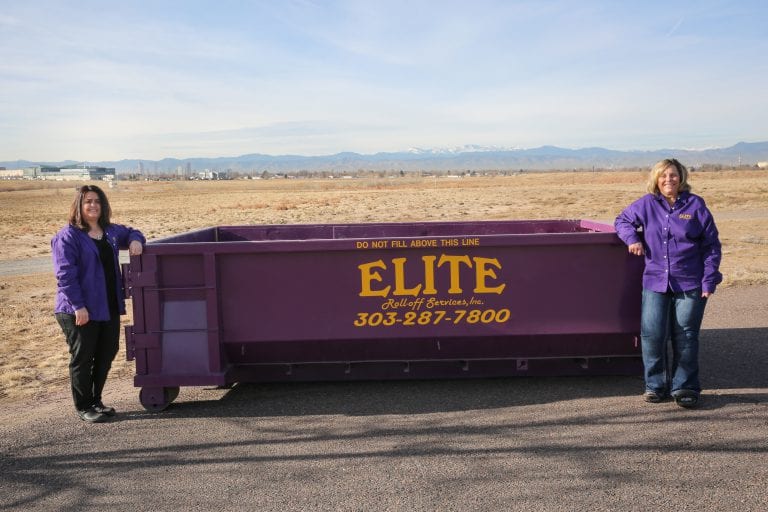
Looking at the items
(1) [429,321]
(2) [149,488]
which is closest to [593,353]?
(1) [429,321]

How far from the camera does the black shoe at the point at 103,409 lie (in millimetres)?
5359

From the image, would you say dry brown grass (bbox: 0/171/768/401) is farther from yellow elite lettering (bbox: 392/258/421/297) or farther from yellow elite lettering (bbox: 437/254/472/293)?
yellow elite lettering (bbox: 437/254/472/293)

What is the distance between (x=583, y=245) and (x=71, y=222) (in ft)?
13.4

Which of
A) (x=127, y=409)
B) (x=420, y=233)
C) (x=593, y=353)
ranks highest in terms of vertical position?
(x=420, y=233)

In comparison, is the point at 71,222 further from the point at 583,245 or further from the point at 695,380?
the point at 695,380

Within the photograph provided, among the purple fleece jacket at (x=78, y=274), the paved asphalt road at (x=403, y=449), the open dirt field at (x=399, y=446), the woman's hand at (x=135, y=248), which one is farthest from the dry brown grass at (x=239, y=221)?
the woman's hand at (x=135, y=248)

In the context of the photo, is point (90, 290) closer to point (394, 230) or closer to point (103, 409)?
point (103, 409)

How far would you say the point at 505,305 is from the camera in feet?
18.5

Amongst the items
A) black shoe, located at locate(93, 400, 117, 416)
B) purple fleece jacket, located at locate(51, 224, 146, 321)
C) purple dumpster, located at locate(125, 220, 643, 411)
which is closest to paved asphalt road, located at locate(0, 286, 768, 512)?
black shoe, located at locate(93, 400, 117, 416)

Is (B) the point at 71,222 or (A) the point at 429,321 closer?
(B) the point at 71,222

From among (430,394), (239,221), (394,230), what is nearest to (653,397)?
(430,394)

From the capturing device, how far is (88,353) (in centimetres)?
527

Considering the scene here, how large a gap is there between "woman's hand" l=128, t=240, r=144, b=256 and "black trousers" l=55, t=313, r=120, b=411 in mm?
556

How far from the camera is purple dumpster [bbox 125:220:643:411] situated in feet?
18.0
